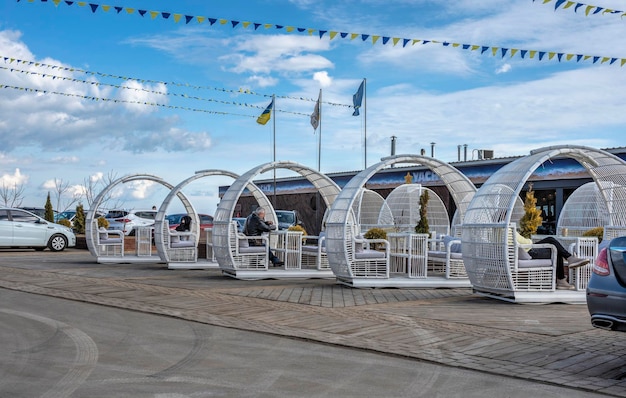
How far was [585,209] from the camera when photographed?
1964 centimetres

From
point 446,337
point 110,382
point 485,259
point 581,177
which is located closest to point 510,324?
point 446,337

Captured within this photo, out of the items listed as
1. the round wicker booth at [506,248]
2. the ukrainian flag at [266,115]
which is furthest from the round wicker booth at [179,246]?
the ukrainian flag at [266,115]

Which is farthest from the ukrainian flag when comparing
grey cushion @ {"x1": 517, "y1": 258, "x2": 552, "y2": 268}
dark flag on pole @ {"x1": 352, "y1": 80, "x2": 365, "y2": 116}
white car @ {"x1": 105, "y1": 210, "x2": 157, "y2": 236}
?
grey cushion @ {"x1": 517, "y1": 258, "x2": 552, "y2": 268}

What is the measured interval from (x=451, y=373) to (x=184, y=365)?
2.25m

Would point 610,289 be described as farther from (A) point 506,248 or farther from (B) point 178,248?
(B) point 178,248

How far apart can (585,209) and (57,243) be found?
56.1 ft

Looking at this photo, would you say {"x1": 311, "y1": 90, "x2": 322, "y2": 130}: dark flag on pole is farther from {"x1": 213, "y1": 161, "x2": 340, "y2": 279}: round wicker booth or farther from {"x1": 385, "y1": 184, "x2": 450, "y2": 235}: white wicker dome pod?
{"x1": 213, "y1": 161, "x2": 340, "y2": 279}: round wicker booth

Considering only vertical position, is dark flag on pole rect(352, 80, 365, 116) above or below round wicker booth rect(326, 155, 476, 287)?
above

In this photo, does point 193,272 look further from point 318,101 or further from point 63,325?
point 318,101

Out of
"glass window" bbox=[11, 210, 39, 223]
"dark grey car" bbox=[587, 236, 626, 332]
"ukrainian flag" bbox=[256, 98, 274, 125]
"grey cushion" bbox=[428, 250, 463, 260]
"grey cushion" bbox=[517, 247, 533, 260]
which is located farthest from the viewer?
"ukrainian flag" bbox=[256, 98, 274, 125]

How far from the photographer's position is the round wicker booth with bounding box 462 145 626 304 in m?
11.0

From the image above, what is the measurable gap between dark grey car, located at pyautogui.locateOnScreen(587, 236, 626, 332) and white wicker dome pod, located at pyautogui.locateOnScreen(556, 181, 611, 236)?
13303mm

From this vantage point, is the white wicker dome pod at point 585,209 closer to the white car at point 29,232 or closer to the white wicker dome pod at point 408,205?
the white wicker dome pod at point 408,205

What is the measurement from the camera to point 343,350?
7.13 m
